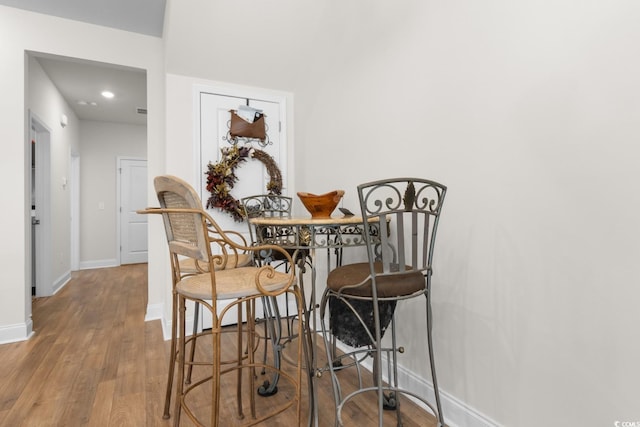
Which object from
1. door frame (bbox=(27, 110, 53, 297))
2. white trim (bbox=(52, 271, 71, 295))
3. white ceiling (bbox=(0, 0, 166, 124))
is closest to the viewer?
white ceiling (bbox=(0, 0, 166, 124))

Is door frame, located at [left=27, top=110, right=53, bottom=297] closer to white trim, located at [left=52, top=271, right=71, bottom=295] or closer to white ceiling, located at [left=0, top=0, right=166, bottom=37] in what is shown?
white trim, located at [left=52, top=271, right=71, bottom=295]

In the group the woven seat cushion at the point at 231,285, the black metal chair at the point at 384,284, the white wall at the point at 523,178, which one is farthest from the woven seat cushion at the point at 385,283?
the white wall at the point at 523,178

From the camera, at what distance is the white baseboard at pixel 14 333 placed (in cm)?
263

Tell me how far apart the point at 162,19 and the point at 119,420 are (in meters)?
3.16

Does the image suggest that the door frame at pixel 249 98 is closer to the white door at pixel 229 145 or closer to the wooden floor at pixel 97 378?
the white door at pixel 229 145

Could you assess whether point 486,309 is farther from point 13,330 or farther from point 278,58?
point 13,330

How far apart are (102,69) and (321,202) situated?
360 centimetres

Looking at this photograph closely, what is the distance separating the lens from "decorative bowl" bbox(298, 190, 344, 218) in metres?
1.72

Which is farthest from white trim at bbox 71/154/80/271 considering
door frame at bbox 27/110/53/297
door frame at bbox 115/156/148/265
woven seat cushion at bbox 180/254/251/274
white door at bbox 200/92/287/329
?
woven seat cushion at bbox 180/254/251/274

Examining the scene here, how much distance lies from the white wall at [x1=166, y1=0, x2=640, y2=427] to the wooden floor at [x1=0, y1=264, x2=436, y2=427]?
59 centimetres

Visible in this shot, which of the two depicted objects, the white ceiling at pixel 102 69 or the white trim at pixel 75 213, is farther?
the white trim at pixel 75 213

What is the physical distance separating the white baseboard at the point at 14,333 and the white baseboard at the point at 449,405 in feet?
9.92

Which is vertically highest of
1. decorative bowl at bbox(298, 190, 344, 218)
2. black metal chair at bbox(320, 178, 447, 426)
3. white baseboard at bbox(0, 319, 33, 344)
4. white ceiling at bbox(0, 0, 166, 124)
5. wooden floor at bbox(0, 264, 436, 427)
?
white ceiling at bbox(0, 0, 166, 124)

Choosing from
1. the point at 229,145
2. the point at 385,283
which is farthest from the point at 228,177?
the point at 385,283
